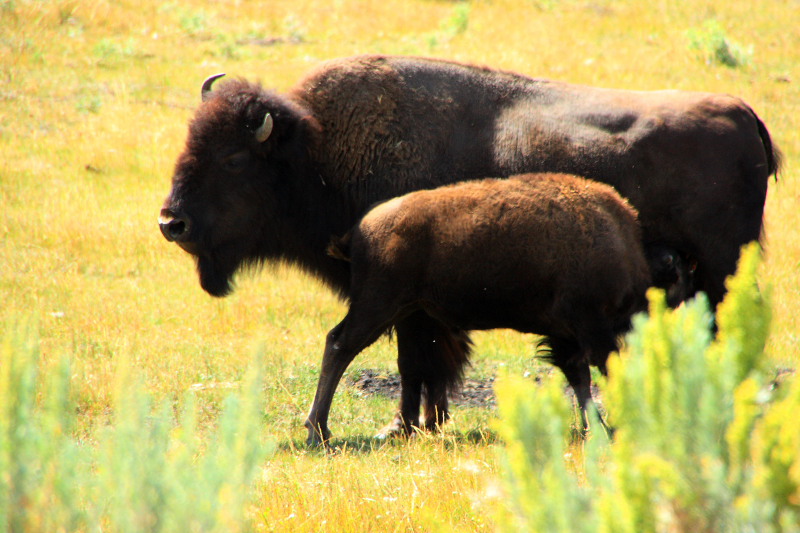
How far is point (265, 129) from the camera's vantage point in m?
6.01

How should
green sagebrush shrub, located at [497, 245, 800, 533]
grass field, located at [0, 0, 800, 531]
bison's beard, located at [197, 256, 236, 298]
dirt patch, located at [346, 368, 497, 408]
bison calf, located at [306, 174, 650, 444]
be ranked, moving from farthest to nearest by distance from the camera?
1. dirt patch, located at [346, 368, 497, 408]
2. bison's beard, located at [197, 256, 236, 298]
3. bison calf, located at [306, 174, 650, 444]
4. grass field, located at [0, 0, 800, 531]
5. green sagebrush shrub, located at [497, 245, 800, 533]

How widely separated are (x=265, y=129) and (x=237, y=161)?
0.30 metres

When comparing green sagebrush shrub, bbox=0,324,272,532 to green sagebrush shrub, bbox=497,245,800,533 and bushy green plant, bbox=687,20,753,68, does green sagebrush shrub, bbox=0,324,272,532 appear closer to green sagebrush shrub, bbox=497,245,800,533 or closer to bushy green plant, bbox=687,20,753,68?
green sagebrush shrub, bbox=497,245,800,533

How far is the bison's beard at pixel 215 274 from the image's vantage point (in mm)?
6289

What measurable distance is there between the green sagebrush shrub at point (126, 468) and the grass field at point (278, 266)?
0.29 meters

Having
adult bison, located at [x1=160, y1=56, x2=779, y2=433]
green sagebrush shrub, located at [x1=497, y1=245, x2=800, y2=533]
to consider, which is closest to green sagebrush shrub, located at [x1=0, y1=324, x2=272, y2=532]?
green sagebrush shrub, located at [x1=497, y1=245, x2=800, y2=533]

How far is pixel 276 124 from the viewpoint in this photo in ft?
20.1

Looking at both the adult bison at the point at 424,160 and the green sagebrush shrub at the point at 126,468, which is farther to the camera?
the adult bison at the point at 424,160

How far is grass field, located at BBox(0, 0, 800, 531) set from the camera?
4938 mm

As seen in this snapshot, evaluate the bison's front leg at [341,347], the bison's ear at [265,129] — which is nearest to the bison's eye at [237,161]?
the bison's ear at [265,129]

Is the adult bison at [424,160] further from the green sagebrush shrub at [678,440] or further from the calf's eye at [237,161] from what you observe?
the green sagebrush shrub at [678,440]

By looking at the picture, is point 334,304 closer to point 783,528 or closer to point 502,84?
point 502,84

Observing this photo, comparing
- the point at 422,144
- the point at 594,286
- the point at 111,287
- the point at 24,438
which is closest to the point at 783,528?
the point at 24,438

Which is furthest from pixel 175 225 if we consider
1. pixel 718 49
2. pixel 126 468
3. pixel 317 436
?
pixel 718 49
